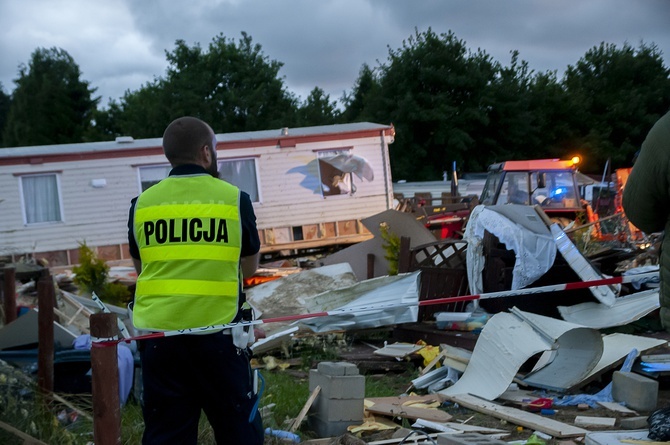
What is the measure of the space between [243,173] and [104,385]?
15.7 m

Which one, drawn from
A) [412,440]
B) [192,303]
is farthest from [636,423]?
[192,303]

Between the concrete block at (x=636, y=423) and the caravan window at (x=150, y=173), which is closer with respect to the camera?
the concrete block at (x=636, y=423)

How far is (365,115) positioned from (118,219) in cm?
2653

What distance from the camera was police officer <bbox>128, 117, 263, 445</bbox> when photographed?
2.98 meters

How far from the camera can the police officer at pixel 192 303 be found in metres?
2.98

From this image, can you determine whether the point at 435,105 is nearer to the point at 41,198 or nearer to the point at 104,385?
the point at 41,198

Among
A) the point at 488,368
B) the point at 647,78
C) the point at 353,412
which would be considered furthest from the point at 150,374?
the point at 647,78

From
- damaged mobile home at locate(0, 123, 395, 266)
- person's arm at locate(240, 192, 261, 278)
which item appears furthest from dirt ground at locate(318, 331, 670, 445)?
damaged mobile home at locate(0, 123, 395, 266)

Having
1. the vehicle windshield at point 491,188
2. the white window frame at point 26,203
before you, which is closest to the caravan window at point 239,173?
the white window frame at point 26,203

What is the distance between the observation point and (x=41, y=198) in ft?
59.2

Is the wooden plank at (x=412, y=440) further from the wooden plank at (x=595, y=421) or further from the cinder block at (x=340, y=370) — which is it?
the wooden plank at (x=595, y=421)

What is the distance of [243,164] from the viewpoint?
62.0ft

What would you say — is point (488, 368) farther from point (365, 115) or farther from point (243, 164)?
point (365, 115)

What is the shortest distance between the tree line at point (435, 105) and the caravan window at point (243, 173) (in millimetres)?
21369
